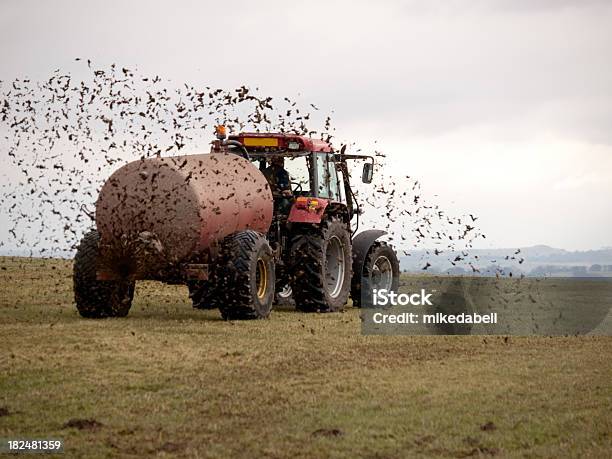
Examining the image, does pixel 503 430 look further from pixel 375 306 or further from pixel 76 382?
pixel 375 306

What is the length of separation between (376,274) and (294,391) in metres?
9.99

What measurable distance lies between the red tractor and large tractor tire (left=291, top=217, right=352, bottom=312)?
18 millimetres

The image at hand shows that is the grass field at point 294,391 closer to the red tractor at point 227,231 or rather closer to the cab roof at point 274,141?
the red tractor at point 227,231

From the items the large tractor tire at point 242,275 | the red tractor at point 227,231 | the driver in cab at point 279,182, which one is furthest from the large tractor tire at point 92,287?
the driver in cab at point 279,182

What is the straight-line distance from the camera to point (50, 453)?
24.7 ft

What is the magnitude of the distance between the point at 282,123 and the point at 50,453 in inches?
458

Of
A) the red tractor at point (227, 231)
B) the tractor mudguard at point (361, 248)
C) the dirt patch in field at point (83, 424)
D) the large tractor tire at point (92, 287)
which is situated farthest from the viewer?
the tractor mudguard at point (361, 248)

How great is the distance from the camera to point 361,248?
749 inches

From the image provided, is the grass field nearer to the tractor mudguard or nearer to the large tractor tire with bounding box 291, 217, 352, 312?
the large tractor tire with bounding box 291, 217, 352, 312

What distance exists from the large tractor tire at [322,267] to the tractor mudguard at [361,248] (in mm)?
724

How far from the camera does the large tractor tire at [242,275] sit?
1474 cm

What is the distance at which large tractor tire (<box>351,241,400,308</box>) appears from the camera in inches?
749

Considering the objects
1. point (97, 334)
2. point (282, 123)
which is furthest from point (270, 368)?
point (282, 123)

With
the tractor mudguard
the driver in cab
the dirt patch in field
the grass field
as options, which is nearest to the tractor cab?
the driver in cab
